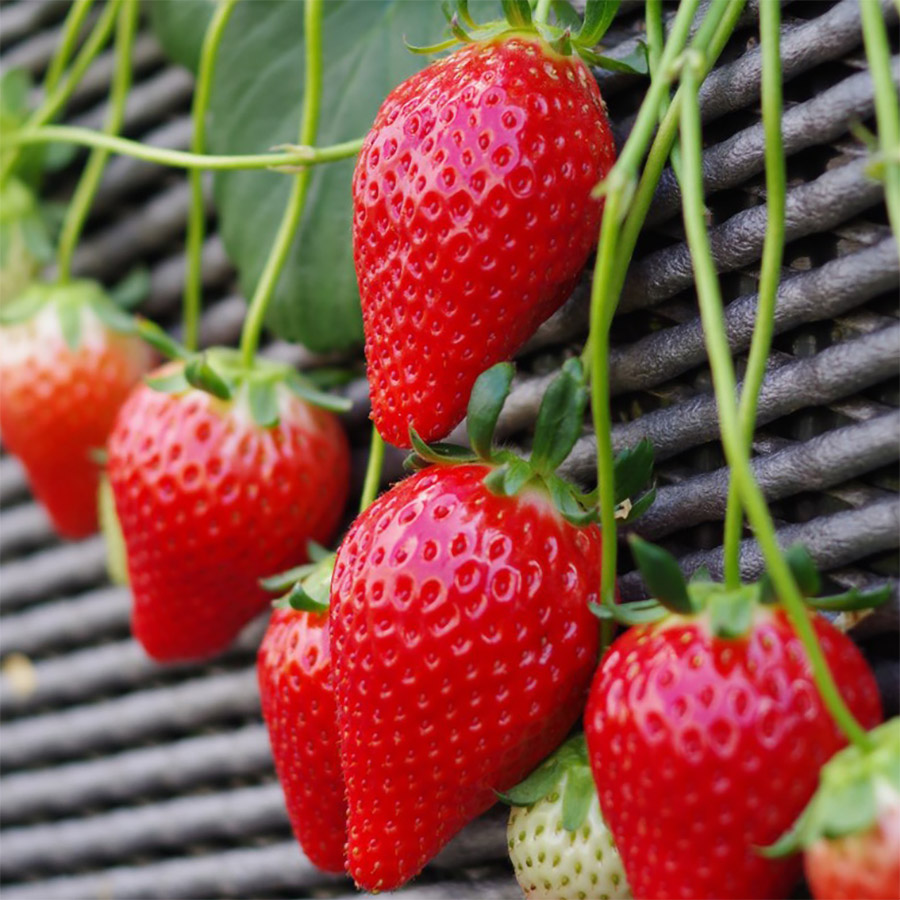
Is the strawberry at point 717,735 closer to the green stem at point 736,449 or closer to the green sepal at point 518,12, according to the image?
the green stem at point 736,449

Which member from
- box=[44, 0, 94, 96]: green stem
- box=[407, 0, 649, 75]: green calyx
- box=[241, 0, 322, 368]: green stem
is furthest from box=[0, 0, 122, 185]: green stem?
box=[407, 0, 649, 75]: green calyx

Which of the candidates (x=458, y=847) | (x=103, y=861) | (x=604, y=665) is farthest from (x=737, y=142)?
(x=103, y=861)

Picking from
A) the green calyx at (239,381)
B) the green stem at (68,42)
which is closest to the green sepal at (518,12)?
the green calyx at (239,381)

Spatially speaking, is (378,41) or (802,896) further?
(378,41)

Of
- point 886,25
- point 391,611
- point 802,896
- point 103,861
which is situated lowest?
point 103,861

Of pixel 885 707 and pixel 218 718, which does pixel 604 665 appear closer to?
pixel 885 707

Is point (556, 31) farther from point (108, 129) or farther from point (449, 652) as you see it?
point (108, 129)

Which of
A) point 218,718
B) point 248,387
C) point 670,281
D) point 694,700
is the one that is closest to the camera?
point 694,700

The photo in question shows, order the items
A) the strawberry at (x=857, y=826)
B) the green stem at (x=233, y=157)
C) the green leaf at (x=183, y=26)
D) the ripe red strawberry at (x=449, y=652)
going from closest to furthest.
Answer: the strawberry at (x=857, y=826)
the ripe red strawberry at (x=449, y=652)
the green stem at (x=233, y=157)
the green leaf at (x=183, y=26)
